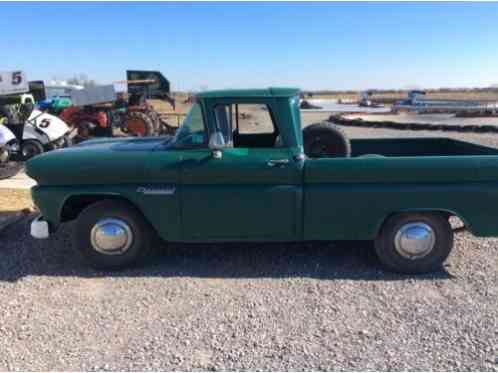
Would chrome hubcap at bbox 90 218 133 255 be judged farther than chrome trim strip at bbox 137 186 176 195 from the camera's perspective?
Yes

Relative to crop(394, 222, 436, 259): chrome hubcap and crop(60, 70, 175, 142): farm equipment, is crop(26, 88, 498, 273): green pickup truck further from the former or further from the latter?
crop(60, 70, 175, 142): farm equipment

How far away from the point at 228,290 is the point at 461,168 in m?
2.39

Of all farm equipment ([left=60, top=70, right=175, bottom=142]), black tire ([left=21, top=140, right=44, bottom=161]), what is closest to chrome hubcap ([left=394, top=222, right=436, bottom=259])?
black tire ([left=21, top=140, right=44, bottom=161])

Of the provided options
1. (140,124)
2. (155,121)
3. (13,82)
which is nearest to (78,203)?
(13,82)

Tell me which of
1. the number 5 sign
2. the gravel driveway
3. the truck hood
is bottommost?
the gravel driveway

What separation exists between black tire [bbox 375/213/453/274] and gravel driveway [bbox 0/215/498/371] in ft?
0.38

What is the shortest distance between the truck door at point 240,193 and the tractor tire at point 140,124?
11206 millimetres

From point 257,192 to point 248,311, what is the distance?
1090mm

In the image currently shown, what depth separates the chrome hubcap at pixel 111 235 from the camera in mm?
4059

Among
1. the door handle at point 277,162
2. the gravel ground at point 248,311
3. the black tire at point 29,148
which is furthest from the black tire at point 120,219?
the black tire at point 29,148

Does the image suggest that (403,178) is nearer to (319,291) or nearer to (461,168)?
(461,168)

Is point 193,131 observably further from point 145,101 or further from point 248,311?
point 145,101

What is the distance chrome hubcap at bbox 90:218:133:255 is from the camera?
406cm

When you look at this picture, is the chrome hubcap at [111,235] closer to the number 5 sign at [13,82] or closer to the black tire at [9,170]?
the black tire at [9,170]
